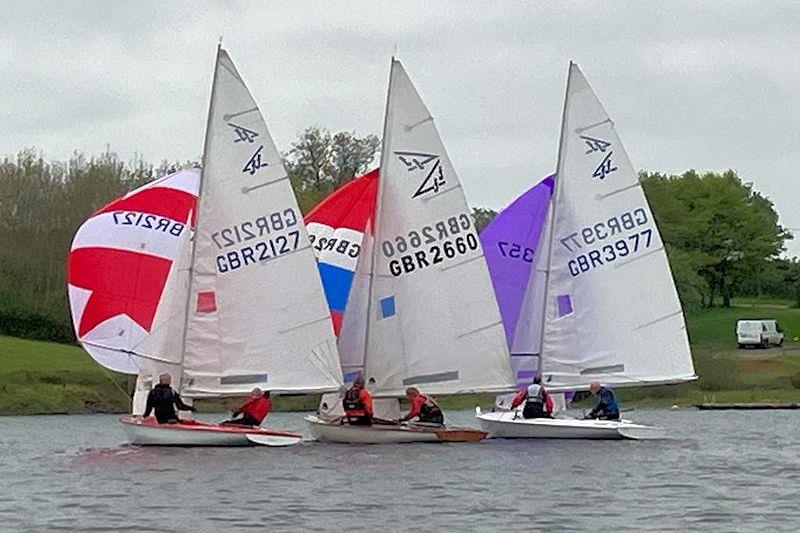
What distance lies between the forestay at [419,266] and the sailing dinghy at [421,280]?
2 centimetres

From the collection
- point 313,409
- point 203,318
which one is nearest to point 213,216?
point 203,318

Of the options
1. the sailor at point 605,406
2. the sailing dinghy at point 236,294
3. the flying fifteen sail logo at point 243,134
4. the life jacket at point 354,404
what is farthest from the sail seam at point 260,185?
the sailor at point 605,406

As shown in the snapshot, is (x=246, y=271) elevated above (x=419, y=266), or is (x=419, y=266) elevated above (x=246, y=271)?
(x=419, y=266)

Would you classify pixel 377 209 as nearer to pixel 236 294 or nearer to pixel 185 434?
pixel 236 294

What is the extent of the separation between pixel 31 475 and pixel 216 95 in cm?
761

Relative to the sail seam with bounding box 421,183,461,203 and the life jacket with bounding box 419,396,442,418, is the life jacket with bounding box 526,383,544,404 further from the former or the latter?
the sail seam with bounding box 421,183,461,203

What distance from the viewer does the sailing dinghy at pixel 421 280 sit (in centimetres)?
3562

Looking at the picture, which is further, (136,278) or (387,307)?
(387,307)

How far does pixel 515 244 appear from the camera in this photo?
3947 centimetres

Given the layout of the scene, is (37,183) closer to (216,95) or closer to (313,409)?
(313,409)

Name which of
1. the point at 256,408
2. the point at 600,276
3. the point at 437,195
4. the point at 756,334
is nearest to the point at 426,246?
the point at 437,195

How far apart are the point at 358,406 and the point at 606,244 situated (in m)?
6.30

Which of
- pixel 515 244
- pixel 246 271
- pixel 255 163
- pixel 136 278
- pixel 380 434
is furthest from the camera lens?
pixel 515 244

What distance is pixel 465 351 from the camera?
118 ft
